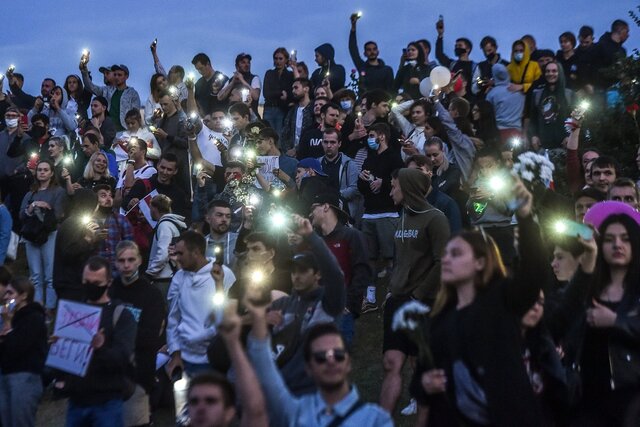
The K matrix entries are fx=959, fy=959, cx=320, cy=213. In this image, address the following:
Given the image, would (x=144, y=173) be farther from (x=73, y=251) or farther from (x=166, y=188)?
(x=73, y=251)

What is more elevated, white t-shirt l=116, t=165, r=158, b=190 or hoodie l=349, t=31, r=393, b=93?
hoodie l=349, t=31, r=393, b=93

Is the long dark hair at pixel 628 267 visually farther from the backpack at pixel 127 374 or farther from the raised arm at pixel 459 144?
the raised arm at pixel 459 144

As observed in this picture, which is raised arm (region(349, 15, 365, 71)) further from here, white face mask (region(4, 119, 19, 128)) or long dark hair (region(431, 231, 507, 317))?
long dark hair (region(431, 231, 507, 317))

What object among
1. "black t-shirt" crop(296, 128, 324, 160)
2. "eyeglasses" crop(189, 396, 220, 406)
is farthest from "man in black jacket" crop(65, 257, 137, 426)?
"black t-shirt" crop(296, 128, 324, 160)

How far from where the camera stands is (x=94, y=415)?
281 inches

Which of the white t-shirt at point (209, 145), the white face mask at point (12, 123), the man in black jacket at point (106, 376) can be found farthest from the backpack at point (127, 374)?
the white face mask at point (12, 123)

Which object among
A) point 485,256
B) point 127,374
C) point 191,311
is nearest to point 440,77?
point 191,311

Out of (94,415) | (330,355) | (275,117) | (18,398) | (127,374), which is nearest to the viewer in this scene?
(330,355)

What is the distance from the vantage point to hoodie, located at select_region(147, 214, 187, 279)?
1067 centimetres

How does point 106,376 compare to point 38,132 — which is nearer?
point 106,376

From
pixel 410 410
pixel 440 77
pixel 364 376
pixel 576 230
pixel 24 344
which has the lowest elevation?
pixel 410 410

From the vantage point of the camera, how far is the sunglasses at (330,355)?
503cm

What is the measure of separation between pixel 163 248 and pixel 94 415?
3.75 meters

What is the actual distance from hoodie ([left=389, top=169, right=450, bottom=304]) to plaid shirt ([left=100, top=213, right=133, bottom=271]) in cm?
404
